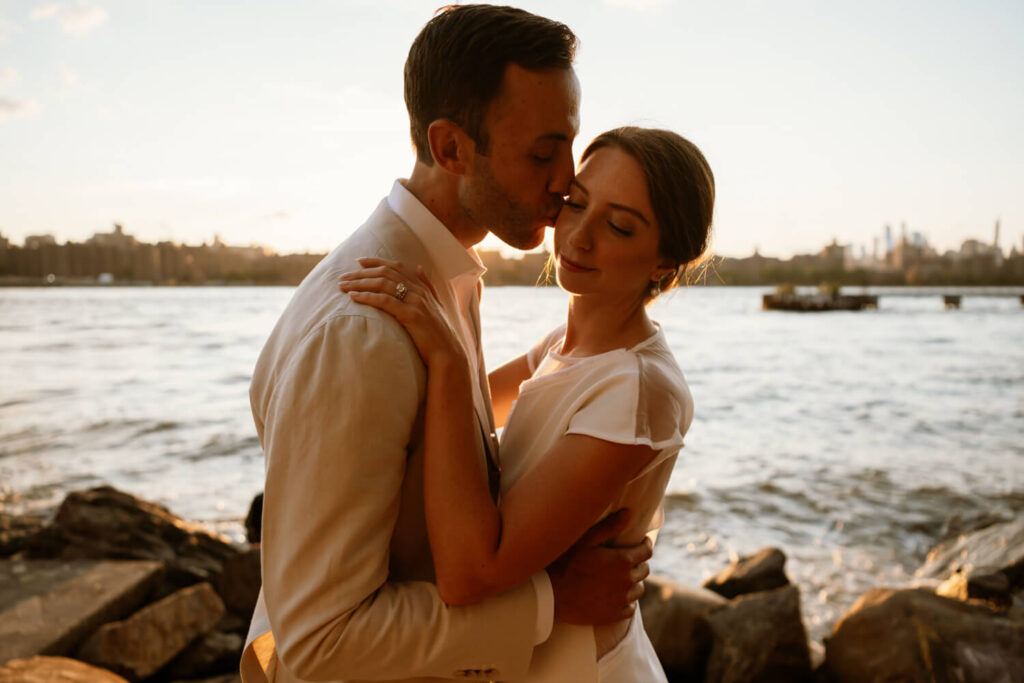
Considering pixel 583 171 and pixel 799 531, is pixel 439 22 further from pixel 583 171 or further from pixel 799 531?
pixel 799 531

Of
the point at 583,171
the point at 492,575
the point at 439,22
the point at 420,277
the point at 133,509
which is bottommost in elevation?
the point at 133,509

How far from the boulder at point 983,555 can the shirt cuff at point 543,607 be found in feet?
15.0

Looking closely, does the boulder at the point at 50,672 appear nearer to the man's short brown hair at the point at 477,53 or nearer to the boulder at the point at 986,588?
the man's short brown hair at the point at 477,53

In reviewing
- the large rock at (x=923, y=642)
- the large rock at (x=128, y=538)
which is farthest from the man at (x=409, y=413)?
the large rock at (x=128, y=538)

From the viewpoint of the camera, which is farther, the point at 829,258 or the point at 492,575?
the point at 829,258

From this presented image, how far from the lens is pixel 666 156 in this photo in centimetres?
186

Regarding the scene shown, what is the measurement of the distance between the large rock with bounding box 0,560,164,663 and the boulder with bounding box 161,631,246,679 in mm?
442

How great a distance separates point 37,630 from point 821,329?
4656 cm

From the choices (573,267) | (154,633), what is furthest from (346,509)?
(154,633)

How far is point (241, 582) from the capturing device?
468 cm

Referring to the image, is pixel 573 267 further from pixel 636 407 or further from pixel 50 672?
pixel 50 672

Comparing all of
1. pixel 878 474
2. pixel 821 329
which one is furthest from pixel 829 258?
pixel 878 474

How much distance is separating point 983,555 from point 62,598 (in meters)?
6.46

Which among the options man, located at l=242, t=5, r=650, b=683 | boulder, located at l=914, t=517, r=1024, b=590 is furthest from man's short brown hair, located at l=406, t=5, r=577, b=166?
boulder, located at l=914, t=517, r=1024, b=590
